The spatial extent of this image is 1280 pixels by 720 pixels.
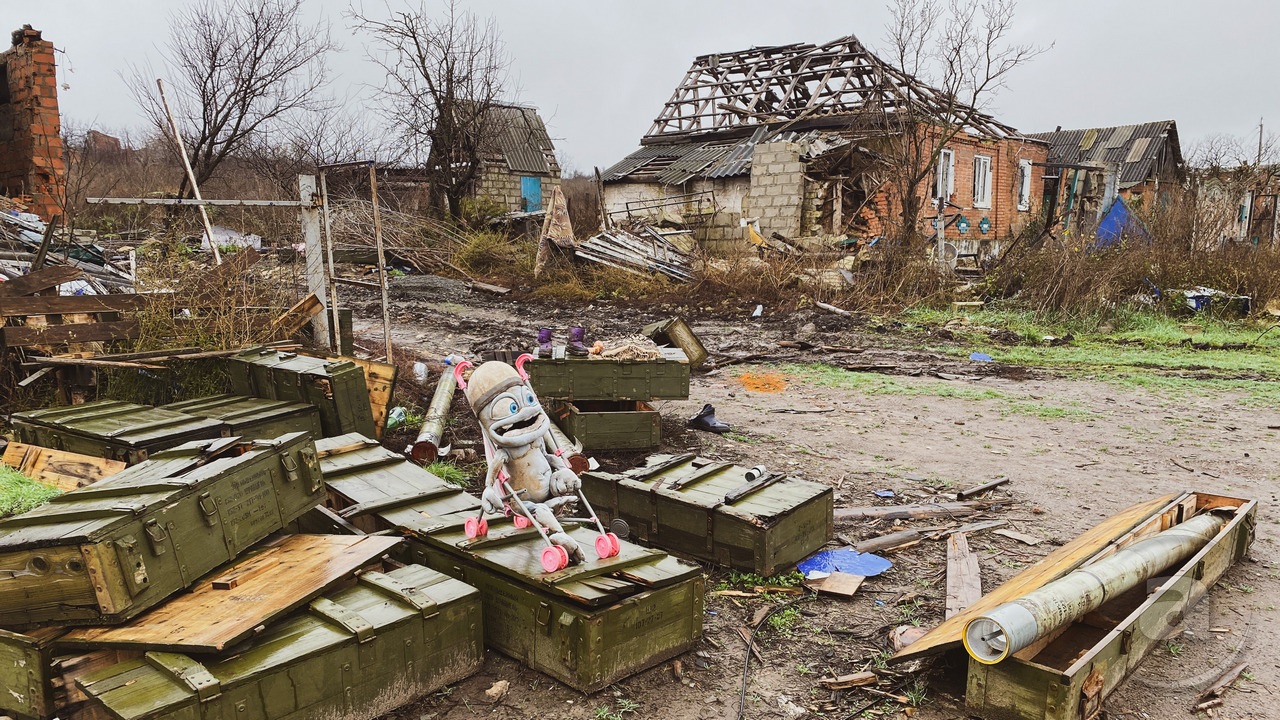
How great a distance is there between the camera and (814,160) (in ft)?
64.9

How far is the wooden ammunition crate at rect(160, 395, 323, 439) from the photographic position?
5.73 metres

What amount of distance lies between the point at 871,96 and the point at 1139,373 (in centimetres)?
1235

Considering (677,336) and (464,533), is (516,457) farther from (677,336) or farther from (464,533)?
(677,336)

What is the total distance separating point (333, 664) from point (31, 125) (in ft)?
38.9

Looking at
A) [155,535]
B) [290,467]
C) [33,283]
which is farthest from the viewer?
[33,283]

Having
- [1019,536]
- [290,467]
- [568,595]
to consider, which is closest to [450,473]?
[290,467]

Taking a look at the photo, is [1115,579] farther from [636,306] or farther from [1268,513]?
[636,306]

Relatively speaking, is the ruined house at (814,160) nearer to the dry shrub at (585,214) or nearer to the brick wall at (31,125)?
the dry shrub at (585,214)

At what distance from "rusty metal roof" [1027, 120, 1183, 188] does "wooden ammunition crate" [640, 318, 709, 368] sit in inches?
1069

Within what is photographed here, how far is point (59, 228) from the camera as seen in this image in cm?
1098

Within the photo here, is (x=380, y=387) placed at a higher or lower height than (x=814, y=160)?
lower

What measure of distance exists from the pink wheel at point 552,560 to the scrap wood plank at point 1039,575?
65.7 inches

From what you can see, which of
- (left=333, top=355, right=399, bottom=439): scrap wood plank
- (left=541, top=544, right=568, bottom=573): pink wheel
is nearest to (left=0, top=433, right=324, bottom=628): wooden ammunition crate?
(left=541, top=544, right=568, bottom=573): pink wheel

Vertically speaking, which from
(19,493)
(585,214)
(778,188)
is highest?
(778,188)
